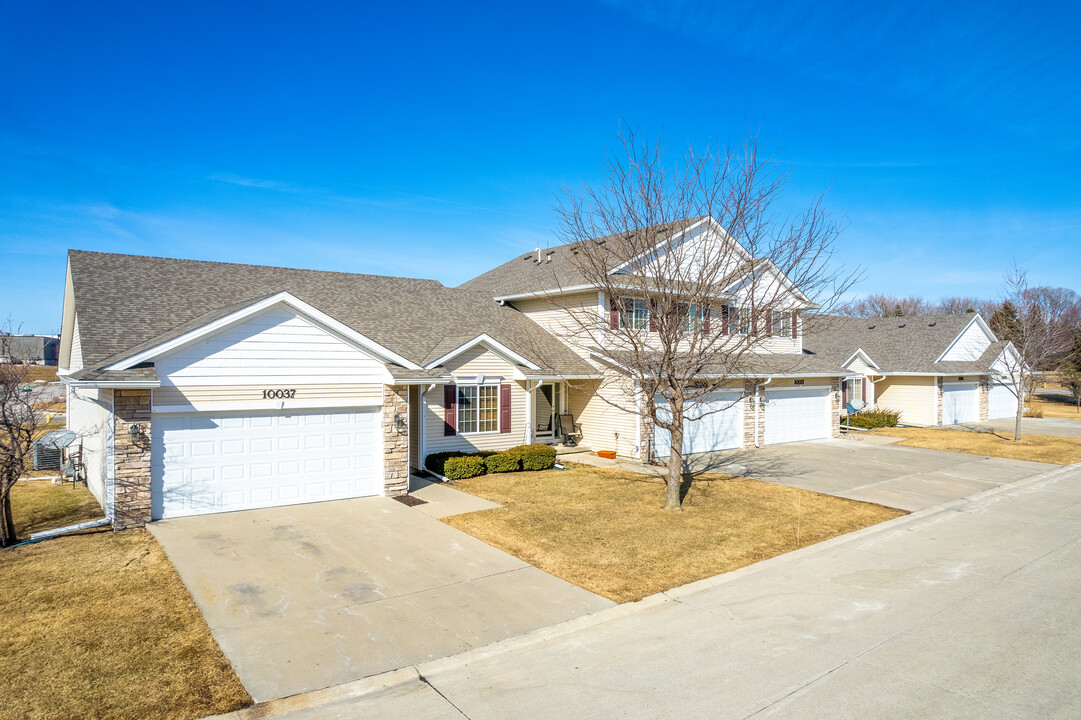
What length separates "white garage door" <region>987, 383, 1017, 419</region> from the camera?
35.0 metres

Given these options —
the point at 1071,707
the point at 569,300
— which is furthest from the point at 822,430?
the point at 1071,707

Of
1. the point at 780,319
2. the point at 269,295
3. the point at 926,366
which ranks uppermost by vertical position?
the point at 269,295

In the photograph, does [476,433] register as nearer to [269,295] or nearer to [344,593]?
[269,295]

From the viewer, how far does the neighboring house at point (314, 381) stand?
11664mm

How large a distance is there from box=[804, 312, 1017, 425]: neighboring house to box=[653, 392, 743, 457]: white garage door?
8854 millimetres

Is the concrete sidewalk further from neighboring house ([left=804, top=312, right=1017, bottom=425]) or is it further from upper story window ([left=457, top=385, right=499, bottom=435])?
neighboring house ([left=804, top=312, right=1017, bottom=425])

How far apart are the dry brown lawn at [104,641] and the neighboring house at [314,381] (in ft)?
7.46

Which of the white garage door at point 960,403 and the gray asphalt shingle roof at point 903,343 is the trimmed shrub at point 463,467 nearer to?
the gray asphalt shingle roof at point 903,343

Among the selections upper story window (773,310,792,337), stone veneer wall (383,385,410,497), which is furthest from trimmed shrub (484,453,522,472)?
upper story window (773,310,792,337)

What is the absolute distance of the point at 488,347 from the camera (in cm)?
1820

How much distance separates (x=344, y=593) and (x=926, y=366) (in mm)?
31083

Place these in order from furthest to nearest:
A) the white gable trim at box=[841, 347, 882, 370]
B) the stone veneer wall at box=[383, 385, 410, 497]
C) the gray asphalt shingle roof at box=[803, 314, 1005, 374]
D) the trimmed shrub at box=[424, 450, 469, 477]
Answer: the gray asphalt shingle roof at box=[803, 314, 1005, 374], the white gable trim at box=[841, 347, 882, 370], the trimmed shrub at box=[424, 450, 469, 477], the stone veneer wall at box=[383, 385, 410, 497]

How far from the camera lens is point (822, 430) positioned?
25141 mm

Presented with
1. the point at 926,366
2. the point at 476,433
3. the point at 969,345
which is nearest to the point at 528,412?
the point at 476,433
